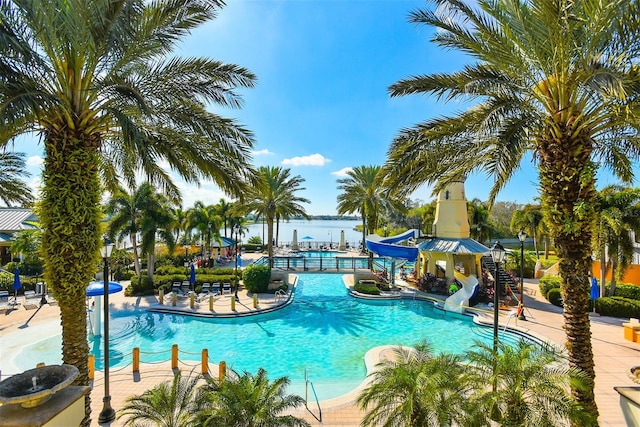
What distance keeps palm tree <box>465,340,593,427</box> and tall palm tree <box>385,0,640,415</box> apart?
2.50 ft

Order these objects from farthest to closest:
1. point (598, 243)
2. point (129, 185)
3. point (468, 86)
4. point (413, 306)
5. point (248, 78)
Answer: point (413, 306), point (598, 243), point (129, 185), point (248, 78), point (468, 86)

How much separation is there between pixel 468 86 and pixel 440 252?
15862 mm

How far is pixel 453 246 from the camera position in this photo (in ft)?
64.8

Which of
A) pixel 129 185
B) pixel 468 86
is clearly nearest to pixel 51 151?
pixel 129 185

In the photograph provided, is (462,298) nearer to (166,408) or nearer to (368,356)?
(368,356)

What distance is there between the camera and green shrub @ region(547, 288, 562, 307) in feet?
56.8

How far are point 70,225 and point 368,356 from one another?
9.96m

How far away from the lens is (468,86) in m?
6.41

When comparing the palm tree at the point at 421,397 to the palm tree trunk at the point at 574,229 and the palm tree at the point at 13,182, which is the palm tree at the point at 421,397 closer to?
the palm tree trunk at the point at 574,229

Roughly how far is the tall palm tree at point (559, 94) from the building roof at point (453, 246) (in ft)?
41.8

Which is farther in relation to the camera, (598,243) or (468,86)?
(598,243)

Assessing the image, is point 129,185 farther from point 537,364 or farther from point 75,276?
point 537,364

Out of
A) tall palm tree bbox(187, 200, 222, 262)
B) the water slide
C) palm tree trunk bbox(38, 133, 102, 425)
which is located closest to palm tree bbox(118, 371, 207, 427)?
palm tree trunk bbox(38, 133, 102, 425)

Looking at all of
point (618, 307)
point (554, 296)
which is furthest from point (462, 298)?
point (618, 307)
